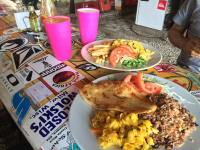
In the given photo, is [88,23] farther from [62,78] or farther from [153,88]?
[153,88]

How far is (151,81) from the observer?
91cm

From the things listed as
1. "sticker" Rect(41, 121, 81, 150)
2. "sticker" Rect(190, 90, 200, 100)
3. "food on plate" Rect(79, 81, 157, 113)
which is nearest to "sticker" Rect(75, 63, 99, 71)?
"food on plate" Rect(79, 81, 157, 113)

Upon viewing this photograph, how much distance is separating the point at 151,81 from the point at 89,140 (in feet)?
1.77

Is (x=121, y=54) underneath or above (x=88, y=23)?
underneath

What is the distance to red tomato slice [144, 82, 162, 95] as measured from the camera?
85 cm

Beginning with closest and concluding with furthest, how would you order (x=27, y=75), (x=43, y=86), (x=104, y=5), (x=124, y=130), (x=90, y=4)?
(x=124, y=130) < (x=43, y=86) < (x=27, y=75) < (x=90, y=4) < (x=104, y=5)

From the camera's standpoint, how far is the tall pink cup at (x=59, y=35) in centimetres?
102

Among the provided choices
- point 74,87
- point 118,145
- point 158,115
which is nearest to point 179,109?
point 158,115

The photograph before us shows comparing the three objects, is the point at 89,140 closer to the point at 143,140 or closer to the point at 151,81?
the point at 143,140

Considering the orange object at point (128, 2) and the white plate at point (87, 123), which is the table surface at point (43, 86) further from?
the orange object at point (128, 2)

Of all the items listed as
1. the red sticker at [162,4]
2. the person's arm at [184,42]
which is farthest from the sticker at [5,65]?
the red sticker at [162,4]

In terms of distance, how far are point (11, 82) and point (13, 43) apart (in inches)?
27.5

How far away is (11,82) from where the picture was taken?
1026 mm

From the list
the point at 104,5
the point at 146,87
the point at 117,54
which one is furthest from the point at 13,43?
the point at 104,5
